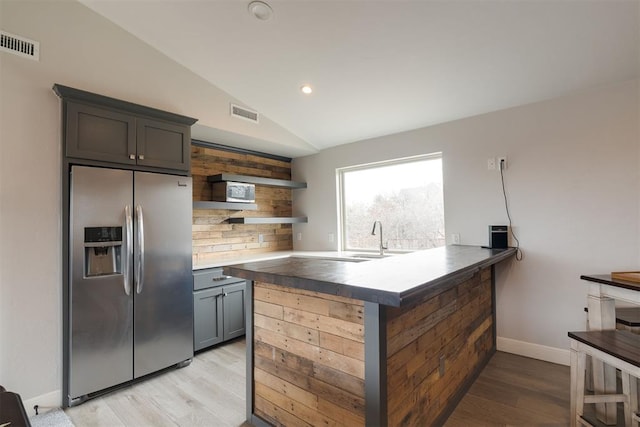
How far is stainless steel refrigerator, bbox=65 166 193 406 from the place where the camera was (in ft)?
7.52

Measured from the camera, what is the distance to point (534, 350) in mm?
2904

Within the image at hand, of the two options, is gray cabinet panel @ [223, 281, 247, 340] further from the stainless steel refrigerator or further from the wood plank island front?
the wood plank island front

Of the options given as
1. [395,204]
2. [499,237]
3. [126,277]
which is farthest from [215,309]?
[499,237]

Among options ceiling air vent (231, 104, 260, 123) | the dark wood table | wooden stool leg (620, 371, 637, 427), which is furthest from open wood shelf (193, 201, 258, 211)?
wooden stool leg (620, 371, 637, 427)

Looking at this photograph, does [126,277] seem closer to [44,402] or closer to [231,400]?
[44,402]

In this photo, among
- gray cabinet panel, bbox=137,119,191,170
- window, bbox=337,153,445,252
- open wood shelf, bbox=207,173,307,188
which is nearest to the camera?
gray cabinet panel, bbox=137,119,191,170

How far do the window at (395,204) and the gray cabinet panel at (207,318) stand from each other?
1920mm

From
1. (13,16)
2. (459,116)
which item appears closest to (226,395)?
(13,16)

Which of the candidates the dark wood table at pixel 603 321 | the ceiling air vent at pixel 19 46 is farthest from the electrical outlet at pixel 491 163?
the ceiling air vent at pixel 19 46

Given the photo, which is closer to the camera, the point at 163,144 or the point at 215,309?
the point at 163,144

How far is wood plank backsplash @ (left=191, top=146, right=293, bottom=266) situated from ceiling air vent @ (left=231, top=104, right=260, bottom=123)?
2.26 ft

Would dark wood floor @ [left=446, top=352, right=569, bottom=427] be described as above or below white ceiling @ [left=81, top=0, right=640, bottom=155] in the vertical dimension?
below

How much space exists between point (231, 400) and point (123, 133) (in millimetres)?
2294

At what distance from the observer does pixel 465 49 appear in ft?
7.73
